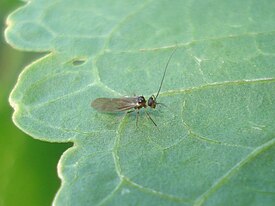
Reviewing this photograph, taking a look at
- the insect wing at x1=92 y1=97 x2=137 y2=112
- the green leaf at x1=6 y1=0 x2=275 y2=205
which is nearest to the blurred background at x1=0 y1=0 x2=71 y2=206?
the green leaf at x1=6 y1=0 x2=275 y2=205

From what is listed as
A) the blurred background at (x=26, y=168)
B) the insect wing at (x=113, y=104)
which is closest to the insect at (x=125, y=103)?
the insect wing at (x=113, y=104)

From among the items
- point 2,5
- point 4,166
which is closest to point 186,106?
point 4,166

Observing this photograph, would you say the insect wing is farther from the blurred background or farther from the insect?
the blurred background

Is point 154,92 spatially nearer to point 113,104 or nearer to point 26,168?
point 113,104

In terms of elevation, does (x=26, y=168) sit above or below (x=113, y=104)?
below

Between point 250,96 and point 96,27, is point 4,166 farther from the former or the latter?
point 250,96

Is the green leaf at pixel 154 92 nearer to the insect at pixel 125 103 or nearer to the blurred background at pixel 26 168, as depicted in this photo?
the insect at pixel 125 103

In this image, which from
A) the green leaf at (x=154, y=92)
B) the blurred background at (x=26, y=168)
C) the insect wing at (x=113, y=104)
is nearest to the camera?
the green leaf at (x=154, y=92)

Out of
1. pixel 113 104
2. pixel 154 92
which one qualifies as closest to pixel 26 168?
pixel 113 104
